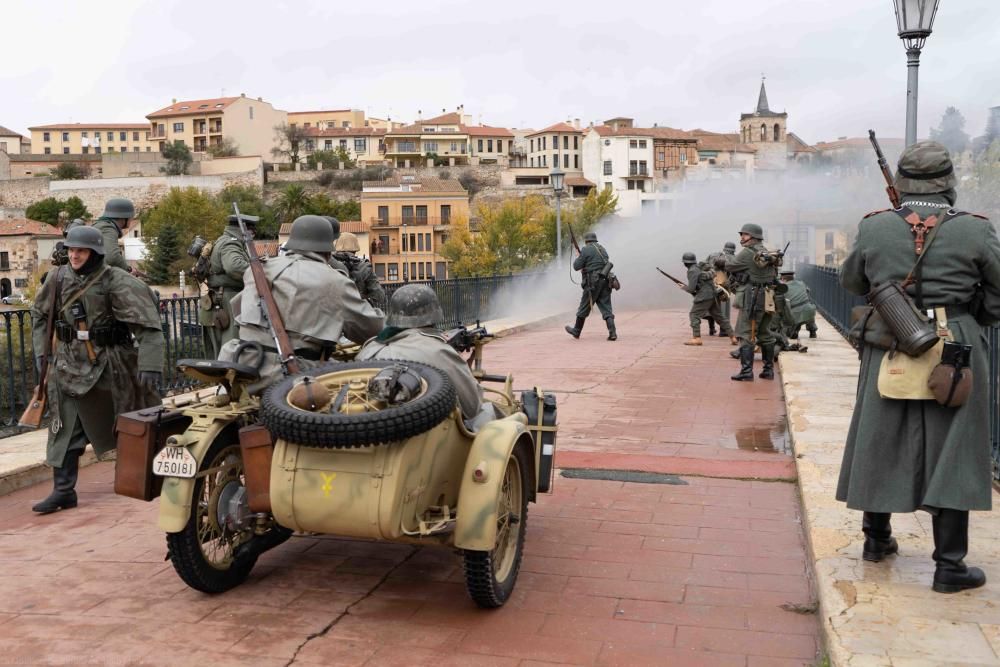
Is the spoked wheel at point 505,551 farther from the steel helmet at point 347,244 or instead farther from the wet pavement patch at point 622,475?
the steel helmet at point 347,244

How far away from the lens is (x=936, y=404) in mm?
4078

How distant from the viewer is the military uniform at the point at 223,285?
314 inches

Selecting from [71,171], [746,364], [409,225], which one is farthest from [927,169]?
[71,171]

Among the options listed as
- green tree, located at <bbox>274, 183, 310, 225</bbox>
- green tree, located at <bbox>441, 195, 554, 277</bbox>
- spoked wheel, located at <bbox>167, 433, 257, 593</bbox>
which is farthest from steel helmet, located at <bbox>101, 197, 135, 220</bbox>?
green tree, located at <bbox>274, 183, 310, 225</bbox>

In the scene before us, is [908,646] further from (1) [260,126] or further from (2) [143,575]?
(1) [260,126]

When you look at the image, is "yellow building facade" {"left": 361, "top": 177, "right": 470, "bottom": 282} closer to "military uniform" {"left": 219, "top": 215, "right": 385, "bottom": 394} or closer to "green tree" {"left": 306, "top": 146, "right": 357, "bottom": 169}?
"green tree" {"left": 306, "top": 146, "right": 357, "bottom": 169}

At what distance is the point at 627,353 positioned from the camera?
571 inches

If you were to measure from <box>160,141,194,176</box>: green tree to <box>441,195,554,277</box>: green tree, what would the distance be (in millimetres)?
52198

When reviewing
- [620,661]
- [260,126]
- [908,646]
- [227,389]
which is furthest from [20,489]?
[260,126]

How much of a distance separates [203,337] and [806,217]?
34809 millimetres

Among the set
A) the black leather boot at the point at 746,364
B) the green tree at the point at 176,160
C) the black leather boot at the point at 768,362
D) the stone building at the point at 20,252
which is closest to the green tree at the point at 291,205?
the green tree at the point at 176,160

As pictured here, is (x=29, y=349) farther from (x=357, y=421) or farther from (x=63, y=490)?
(x=357, y=421)

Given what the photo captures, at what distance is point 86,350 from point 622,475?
144 inches

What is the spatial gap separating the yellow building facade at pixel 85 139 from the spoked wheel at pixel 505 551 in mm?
158412
